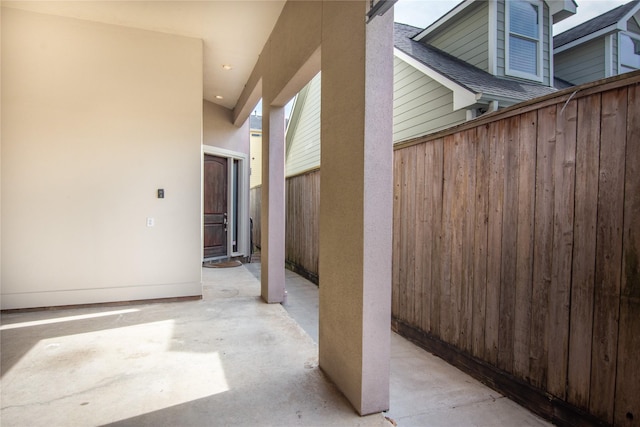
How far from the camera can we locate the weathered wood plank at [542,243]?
79.4 inches

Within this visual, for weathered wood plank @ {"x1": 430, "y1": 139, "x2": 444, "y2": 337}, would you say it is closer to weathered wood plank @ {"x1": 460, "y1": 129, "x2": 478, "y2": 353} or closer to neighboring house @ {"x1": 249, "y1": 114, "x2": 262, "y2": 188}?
weathered wood plank @ {"x1": 460, "y1": 129, "x2": 478, "y2": 353}

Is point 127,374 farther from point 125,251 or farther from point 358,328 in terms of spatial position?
point 125,251

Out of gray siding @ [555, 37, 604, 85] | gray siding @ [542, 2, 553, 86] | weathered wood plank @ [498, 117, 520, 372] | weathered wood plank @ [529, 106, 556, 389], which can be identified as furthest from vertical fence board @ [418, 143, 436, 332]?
gray siding @ [555, 37, 604, 85]

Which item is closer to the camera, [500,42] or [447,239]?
[447,239]

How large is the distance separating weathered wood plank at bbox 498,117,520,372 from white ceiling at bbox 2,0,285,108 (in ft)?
8.85

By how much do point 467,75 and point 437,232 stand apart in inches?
115

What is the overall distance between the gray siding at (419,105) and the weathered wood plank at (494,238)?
7.15 ft

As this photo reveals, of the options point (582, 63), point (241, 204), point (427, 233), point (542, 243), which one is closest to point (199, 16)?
point (427, 233)

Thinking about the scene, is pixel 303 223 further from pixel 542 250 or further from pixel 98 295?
pixel 542 250

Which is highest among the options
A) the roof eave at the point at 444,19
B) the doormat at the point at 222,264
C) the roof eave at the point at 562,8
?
the roof eave at the point at 562,8

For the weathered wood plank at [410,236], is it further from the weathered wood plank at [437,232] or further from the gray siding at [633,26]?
the gray siding at [633,26]

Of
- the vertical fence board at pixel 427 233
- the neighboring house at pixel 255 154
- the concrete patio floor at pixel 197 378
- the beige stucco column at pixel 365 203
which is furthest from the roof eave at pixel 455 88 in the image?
the neighboring house at pixel 255 154

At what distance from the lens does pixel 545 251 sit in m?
2.04

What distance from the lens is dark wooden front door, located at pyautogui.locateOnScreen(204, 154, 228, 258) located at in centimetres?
704
